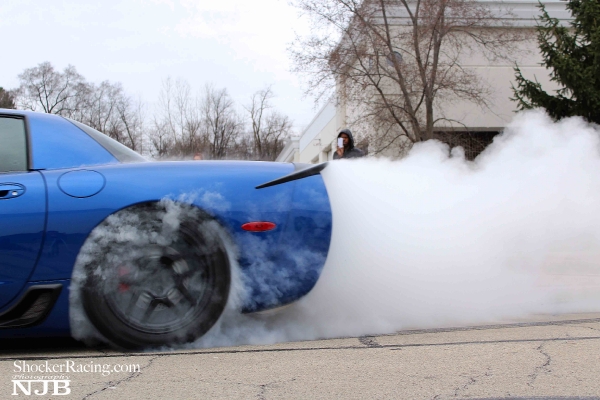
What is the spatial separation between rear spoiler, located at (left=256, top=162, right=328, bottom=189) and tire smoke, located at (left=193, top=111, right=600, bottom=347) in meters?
0.10

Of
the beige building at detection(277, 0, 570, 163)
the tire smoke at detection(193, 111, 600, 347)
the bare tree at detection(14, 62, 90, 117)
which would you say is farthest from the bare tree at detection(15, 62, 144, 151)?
the tire smoke at detection(193, 111, 600, 347)

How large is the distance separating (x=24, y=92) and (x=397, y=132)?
1421cm

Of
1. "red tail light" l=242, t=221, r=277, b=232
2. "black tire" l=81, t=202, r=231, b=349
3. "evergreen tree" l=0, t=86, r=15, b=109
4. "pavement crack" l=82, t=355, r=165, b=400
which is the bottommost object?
"pavement crack" l=82, t=355, r=165, b=400

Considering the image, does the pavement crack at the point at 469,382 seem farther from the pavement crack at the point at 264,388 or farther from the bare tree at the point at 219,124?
the bare tree at the point at 219,124

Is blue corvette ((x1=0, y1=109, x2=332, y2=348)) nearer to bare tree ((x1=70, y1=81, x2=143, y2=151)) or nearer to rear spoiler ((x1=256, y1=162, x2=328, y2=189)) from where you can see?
rear spoiler ((x1=256, y1=162, x2=328, y2=189))

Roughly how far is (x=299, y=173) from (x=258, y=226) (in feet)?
1.19

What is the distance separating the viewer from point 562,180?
4844 millimetres

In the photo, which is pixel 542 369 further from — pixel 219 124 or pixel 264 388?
pixel 219 124

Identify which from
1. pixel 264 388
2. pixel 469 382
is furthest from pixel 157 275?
pixel 469 382

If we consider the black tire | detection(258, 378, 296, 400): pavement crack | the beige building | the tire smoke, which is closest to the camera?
detection(258, 378, 296, 400): pavement crack

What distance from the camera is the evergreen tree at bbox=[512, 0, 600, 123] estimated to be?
15.1 meters

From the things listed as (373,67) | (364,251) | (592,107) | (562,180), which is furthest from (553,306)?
(373,67)

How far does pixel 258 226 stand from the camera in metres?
3.05

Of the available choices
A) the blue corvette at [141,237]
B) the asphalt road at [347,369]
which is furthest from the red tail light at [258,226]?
the asphalt road at [347,369]
